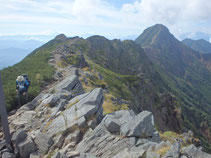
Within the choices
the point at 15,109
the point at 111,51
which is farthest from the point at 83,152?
the point at 111,51

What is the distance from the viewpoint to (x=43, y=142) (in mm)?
13508

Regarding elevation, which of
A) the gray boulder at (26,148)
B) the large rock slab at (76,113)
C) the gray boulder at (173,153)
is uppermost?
the gray boulder at (173,153)

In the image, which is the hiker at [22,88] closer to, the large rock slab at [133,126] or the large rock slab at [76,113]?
the large rock slab at [76,113]

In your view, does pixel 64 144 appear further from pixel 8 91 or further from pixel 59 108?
pixel 8 91

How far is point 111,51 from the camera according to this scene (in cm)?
19012

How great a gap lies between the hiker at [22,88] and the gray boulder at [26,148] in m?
8.75

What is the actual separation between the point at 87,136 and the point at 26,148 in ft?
16.3

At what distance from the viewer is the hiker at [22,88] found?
19438 mm

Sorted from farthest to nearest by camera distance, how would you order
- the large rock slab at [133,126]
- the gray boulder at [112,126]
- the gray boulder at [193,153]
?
the gray boulder at [112,126] → the large rock slab at [133,126] → the gray boulder at [193,153]

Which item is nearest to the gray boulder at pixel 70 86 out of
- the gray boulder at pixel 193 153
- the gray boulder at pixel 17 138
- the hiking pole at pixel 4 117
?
the gray boulder at pixel 17 138

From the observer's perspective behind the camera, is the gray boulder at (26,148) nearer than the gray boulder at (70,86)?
Yes

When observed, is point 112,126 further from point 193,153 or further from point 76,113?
point 193,153

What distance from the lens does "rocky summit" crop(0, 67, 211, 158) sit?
37.2 ft

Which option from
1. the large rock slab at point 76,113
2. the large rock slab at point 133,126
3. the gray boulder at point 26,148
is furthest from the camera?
the large rock slab at point 76,113
